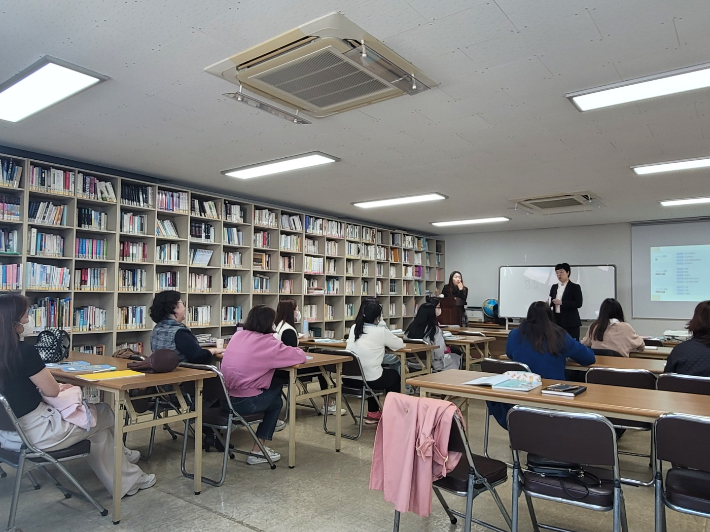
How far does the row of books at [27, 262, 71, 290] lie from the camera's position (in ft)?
15.5

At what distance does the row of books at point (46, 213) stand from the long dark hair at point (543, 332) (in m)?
4.47

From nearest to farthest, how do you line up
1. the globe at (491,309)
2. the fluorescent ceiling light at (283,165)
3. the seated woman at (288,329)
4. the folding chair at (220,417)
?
1. the folding chair at (220,417)
2. the seated woman at (288,329)
3. the fluorescent ceiling light at (283,165)
4. the globe at (491,309)

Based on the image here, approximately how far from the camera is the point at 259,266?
7.12 meters

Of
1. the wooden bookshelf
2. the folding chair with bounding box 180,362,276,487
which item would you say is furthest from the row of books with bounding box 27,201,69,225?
the folding chair with bounding box 180,362,276,487

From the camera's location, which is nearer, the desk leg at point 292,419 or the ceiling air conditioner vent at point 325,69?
the ceiling air conditioner vent at point 325,69

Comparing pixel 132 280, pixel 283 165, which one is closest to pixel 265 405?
pixel 283 165

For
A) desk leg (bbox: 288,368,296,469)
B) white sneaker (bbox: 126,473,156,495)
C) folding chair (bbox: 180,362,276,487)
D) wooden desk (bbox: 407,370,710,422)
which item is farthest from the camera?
desk leg (bbox: 288,368,296,469)

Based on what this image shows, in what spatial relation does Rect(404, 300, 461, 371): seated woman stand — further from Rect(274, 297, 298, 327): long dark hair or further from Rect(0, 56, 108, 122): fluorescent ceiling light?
Rect(0, 56, 108, 122): fluorescent ceiling light

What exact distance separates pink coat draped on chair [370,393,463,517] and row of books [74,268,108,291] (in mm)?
4139

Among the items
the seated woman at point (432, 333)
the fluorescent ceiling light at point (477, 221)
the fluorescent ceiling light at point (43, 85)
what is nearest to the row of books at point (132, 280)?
the fluorescent ceiling light at point (43, 85)

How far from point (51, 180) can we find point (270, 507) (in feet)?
12.5

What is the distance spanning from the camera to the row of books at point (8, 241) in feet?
15.1

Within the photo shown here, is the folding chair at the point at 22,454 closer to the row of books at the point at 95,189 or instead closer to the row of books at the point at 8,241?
the row of books at the point at 8,241

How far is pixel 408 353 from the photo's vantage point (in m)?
5.45
